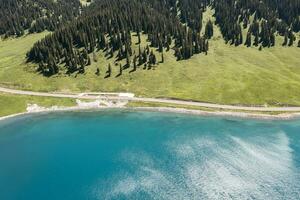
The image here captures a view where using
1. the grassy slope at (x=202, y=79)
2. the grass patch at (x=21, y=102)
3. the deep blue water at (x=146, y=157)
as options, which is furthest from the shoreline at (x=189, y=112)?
the grassy slope at (x=202, y=79)

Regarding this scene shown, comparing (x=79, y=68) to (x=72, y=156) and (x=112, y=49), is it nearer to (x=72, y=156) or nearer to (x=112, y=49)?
(x=112, y=49)

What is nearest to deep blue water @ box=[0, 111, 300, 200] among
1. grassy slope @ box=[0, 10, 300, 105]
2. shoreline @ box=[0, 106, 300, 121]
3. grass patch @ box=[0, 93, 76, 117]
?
shoreline @ box=[0, 106, 300, 121]

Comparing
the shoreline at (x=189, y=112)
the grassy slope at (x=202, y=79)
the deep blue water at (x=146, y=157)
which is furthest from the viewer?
the grassy slope at (x=202, y=79)

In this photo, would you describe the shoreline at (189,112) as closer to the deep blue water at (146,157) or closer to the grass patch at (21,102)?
the grass patch at (21,102)

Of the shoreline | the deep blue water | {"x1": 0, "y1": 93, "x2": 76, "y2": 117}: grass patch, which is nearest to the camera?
the deep blue water

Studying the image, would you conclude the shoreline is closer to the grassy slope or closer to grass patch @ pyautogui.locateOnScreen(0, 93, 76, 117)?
grass patch @ pyautogui.locateOnScreen(0, 93, 76, 117)

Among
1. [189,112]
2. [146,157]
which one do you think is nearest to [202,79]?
[189,112]

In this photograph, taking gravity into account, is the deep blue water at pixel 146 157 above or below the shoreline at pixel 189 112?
above
